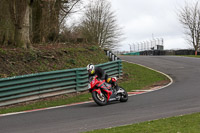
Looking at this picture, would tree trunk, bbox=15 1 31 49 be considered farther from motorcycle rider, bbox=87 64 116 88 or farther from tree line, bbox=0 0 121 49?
motorcycle rider, bbox=87 64 116 88

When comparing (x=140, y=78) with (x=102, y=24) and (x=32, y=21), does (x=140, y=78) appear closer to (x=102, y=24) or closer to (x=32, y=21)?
(x=32, y=21)

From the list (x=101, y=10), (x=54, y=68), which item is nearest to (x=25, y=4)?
(x=54, y=68)

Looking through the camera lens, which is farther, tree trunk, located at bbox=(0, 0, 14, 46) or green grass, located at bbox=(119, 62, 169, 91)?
tree trunk, located at bbox=(0, 0, 14, 46)

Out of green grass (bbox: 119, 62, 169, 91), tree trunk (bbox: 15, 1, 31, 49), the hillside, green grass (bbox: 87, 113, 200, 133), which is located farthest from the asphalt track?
tree trunk (bbox: 15, 1, 31, 49)

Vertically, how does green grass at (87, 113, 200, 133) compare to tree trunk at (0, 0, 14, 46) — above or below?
below

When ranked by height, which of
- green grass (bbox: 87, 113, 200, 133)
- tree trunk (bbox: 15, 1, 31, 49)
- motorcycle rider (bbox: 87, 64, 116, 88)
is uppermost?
tree trunk (bbox: 15, 1, 31, 49)

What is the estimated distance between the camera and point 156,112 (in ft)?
27.3

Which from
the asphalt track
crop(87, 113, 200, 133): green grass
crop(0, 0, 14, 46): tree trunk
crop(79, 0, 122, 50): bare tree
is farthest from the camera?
crop(79, 0, 122, 50): bare tree

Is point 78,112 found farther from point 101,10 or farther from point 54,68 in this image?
point 101,10

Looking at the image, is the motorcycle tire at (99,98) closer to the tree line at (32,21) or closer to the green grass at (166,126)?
the green grass at (166,126)

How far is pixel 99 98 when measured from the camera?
10.1 meters

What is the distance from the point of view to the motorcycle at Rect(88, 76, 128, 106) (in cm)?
1000

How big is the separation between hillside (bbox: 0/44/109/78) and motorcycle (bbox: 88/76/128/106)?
493 cm

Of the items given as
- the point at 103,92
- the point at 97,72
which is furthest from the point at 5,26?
the point at 103,92
